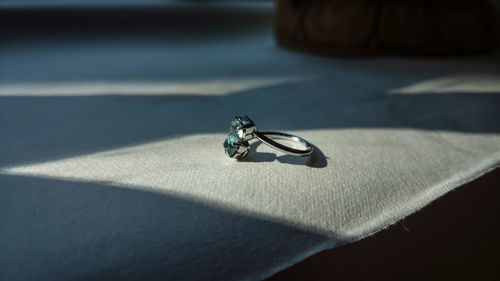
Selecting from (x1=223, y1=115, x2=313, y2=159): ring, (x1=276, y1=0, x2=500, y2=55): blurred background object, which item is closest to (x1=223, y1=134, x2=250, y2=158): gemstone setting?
(x1=223, y1=115, x2=313, y2=159): ring

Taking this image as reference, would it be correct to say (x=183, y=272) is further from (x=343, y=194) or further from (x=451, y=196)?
(x=451, y=196)

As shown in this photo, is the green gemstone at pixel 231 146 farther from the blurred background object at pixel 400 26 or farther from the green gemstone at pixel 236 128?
the blurred background object at pixel 400 26

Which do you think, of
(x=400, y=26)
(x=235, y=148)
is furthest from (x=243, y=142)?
(x=400, y=26)

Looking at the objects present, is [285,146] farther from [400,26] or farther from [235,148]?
[400,26]

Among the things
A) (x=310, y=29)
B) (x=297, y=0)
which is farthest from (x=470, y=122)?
(x=297, y=0)

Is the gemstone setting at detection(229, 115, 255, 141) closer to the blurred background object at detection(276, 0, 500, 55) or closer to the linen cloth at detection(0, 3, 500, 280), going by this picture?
the linen cloth at detection(0, 3, 500, 280)
